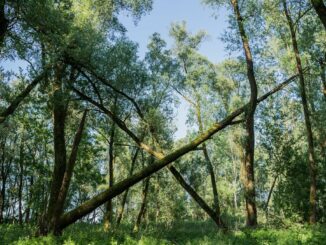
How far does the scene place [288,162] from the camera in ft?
83.2

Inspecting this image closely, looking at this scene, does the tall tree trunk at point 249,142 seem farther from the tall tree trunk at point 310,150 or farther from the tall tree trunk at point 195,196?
the tall tree trunk at point 310,150

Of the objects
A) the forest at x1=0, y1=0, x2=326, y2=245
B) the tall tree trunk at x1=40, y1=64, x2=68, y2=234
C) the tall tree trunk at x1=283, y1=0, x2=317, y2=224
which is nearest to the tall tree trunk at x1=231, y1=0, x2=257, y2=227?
the forest at x1=0, y1=0, x2=326, y2=245

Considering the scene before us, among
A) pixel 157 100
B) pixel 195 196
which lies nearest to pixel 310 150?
pixel 195 196

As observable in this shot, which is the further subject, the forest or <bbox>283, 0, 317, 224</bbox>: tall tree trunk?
<bbox>283, 0, 317, 224</bbox>: tall tree trunk

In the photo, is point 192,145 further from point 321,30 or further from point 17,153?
point 17,153

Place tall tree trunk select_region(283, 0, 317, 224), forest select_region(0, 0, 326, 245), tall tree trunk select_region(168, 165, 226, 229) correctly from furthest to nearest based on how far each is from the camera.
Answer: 1. tall tree trunk select_region(283, 0, 317, 224)
2. tall tree trunk select_region(168, 165, 226, 229)
3. forest select_region(0, 0, 326, 245)

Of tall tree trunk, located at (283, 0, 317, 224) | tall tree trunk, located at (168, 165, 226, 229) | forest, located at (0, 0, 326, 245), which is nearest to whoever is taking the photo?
forest, located at (0, 0, 326, 245)

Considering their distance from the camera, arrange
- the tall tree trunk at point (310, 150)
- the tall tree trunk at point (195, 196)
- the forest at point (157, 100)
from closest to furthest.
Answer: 1. the forest at point (157, 100)
2. the tall tree trunk at point (195, 196)
3. the tall tree trunk at point (310, 150)

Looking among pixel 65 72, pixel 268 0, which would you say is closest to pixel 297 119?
pixel 268 0

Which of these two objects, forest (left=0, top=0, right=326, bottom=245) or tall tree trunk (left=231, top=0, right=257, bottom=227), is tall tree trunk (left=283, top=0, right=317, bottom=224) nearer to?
forest (left=0, top=0, right=326, bottom=245)

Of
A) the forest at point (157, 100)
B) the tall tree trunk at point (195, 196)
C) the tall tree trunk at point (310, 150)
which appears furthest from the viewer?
the tall tree trunk at point (310, 150)

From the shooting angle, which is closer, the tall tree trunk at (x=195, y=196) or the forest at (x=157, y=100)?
the forest at (x=157, y=100)

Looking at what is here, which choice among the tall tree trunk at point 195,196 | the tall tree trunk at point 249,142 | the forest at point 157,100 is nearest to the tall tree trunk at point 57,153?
the forest at point 157,100

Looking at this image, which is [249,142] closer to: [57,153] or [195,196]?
[195,196]
